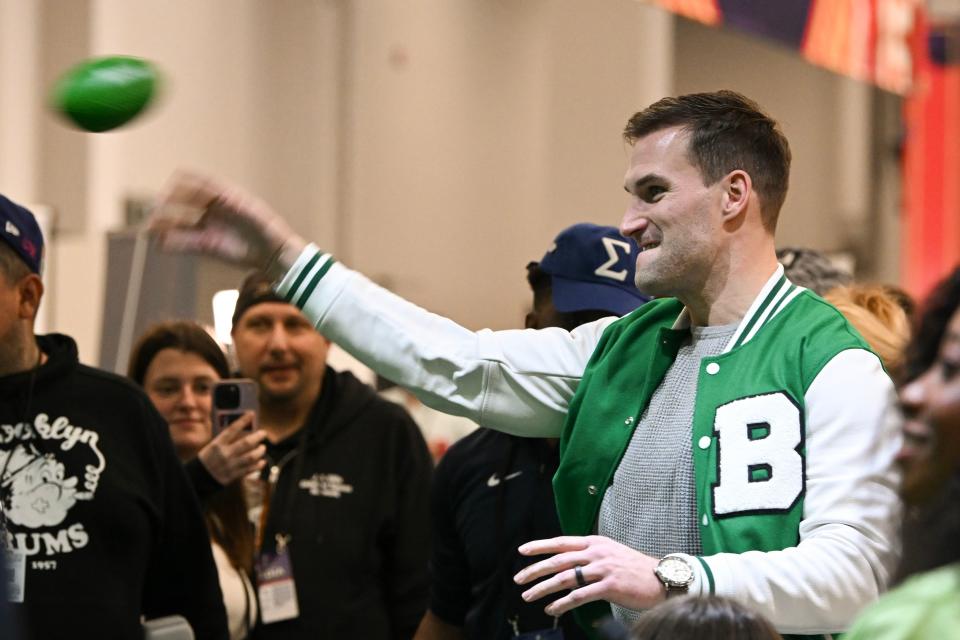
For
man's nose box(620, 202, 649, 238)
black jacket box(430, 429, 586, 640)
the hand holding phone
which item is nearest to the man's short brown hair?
man's nose box(620, 202, 649, 238)

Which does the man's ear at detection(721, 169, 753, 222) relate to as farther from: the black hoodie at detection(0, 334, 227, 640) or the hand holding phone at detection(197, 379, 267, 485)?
the hand holding phone at detection(197, 379, 267, 485)

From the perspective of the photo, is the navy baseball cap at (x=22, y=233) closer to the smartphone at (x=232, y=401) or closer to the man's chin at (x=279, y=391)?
the smartphone at (x=232, y=401)

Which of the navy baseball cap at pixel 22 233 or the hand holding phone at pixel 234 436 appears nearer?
the navy baseball cap at pixel 22 233

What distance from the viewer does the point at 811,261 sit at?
3.56m

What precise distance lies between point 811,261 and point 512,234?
21.5 feet

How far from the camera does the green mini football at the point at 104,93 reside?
2795mm

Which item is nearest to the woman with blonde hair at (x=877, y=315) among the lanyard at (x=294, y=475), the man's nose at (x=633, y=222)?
the man's nose at (x=633, y=222)

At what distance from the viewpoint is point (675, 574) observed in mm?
1848

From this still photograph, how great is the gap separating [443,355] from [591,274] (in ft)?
2.14

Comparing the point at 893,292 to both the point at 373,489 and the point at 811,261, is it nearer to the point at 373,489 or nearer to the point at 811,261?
the point at 811,261

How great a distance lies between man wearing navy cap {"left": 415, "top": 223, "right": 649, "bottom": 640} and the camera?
283 cm

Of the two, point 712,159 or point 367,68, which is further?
point 367,68

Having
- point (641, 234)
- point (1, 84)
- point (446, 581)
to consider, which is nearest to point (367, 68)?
point (1, 84)

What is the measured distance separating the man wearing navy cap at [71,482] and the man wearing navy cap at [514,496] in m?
0.56
